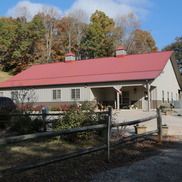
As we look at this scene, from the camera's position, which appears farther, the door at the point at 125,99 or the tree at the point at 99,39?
the tree at the point at 99,39

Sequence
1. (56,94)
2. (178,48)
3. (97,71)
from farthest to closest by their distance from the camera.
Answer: (178,48) < (97,71) < (56,94)

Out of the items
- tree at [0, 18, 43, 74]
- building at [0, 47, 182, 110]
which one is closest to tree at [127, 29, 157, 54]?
tree at [0, 18, 43, 74]

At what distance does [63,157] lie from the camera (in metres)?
7.14

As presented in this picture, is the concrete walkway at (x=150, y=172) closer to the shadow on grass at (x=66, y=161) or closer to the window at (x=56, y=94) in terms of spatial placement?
the shadow on grass at (x=66, y=161)

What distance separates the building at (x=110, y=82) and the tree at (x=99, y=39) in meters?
21.8

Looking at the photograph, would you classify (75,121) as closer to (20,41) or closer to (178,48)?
(20,41)

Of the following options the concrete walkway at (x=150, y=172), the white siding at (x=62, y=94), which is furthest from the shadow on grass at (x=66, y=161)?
the white siding at (x=62, y=94)

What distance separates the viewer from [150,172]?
23.8ft

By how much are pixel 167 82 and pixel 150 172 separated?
3306 centimetres

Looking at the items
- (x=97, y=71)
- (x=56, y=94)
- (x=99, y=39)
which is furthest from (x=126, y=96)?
(x=99, y=39)

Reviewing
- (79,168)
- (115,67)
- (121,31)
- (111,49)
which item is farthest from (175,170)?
(121,31)

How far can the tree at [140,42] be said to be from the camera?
69.1 m

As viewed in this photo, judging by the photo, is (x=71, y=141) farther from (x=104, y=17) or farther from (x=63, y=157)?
(x=104, y=17)

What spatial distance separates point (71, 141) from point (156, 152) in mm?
2890
